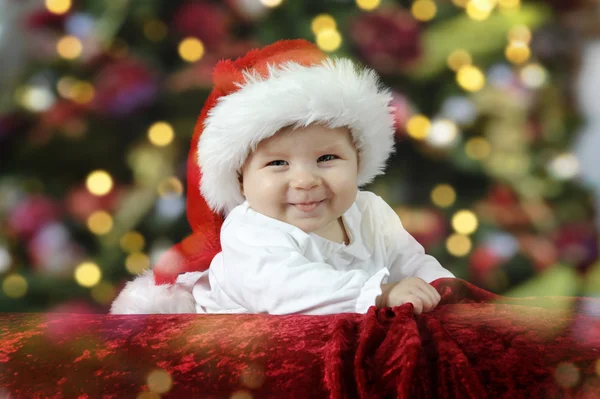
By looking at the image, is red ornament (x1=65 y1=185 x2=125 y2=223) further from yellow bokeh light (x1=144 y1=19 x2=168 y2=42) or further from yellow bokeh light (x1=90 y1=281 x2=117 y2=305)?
yellow bokeh light (x1=144 y1=19 x2=168 y2=42)

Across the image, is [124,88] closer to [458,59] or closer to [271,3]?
[271,3]

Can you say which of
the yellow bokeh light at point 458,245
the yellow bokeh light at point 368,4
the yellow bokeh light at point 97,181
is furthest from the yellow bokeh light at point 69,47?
the yellow bokeh light at point 458,245

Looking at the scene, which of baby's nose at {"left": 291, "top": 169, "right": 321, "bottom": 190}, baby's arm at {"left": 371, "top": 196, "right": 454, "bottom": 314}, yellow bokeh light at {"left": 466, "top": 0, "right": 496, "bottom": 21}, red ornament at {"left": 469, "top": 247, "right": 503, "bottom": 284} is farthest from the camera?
red ornament at {"left": 469, "top": 247, "right": 503, "bottom": 284}

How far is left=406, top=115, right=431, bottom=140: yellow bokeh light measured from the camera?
1.39 meters

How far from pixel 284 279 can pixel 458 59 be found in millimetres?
707

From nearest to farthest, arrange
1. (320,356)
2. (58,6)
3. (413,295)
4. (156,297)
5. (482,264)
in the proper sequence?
1. (320,356)
2. (413,295)
3. (156,297)
4. (58,6)
5. (482,264)

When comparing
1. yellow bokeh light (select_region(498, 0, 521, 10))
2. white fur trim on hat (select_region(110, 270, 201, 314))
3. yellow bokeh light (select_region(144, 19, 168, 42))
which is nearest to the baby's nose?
white fur trim on hat (select_region(110, 270, 201, 314))

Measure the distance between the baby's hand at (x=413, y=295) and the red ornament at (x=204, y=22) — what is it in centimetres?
72

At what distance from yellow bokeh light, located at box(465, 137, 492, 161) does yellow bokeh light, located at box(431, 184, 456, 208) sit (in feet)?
0.29

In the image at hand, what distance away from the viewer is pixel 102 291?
1.43m

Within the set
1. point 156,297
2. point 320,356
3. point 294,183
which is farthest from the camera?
point 156,297

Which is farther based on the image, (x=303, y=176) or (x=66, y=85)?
(x=66, y=85)

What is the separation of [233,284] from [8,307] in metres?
0.70

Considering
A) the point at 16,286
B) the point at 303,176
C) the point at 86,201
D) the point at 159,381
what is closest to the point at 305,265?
the point at 303,176
